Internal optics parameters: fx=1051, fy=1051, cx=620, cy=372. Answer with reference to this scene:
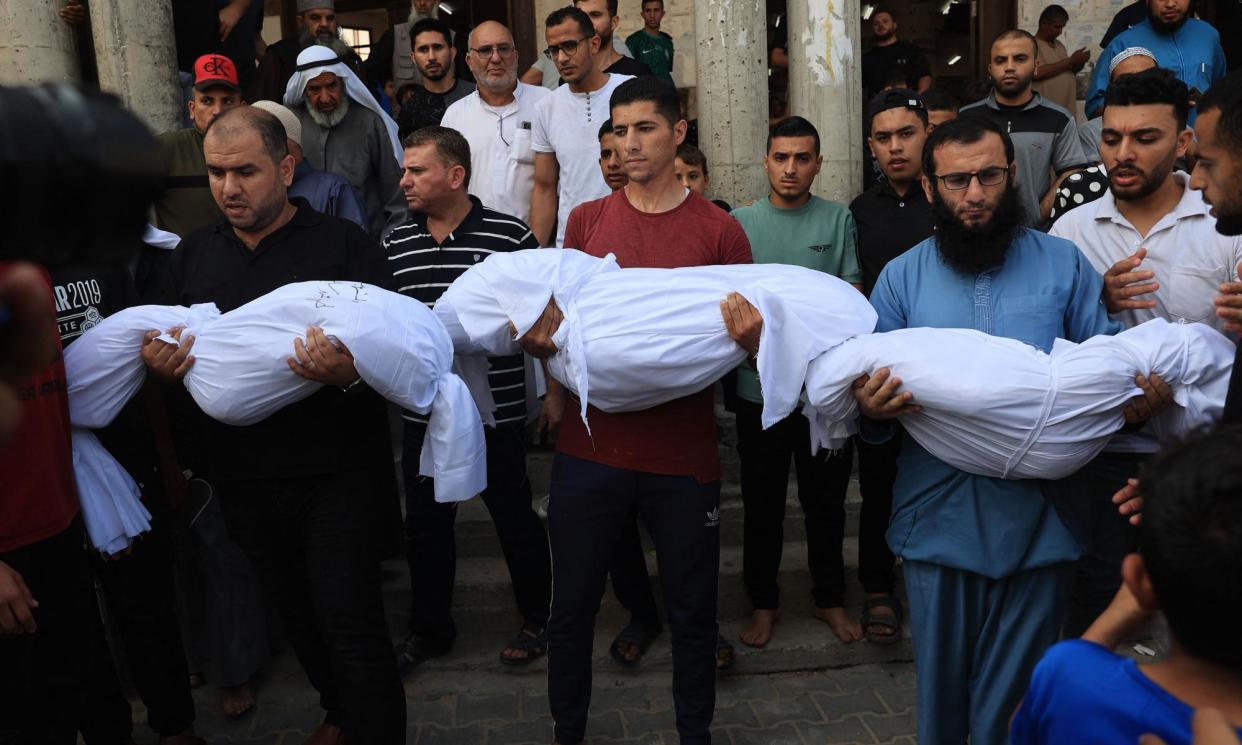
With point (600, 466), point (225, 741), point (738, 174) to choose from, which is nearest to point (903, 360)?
point (600, 466)

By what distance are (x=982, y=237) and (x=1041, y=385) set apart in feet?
1.78

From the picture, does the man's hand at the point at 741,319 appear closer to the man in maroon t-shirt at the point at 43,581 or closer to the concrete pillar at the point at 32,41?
the man in maroon t-shirt at the point at 43,581

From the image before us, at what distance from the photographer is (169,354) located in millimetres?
3033

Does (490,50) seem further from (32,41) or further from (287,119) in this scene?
(32,41)

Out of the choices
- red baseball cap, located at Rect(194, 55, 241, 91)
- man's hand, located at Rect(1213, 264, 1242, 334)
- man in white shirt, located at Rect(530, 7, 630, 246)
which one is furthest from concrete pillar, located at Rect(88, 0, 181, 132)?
man's hand, located at Rect(1213, 264, 1242, 334)

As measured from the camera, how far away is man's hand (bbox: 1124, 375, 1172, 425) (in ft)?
8.78

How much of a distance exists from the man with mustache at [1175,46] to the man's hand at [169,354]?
568cm

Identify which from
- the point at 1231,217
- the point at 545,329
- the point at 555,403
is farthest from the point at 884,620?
the point at 1231,217

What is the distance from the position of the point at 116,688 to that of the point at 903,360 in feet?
8.84

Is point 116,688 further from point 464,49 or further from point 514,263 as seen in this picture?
point 464,49

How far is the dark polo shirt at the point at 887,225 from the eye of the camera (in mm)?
4242

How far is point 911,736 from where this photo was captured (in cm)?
374

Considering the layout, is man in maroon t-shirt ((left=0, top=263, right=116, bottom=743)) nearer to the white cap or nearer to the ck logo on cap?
the white cap

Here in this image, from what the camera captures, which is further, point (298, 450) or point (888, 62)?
point (888, 62)
